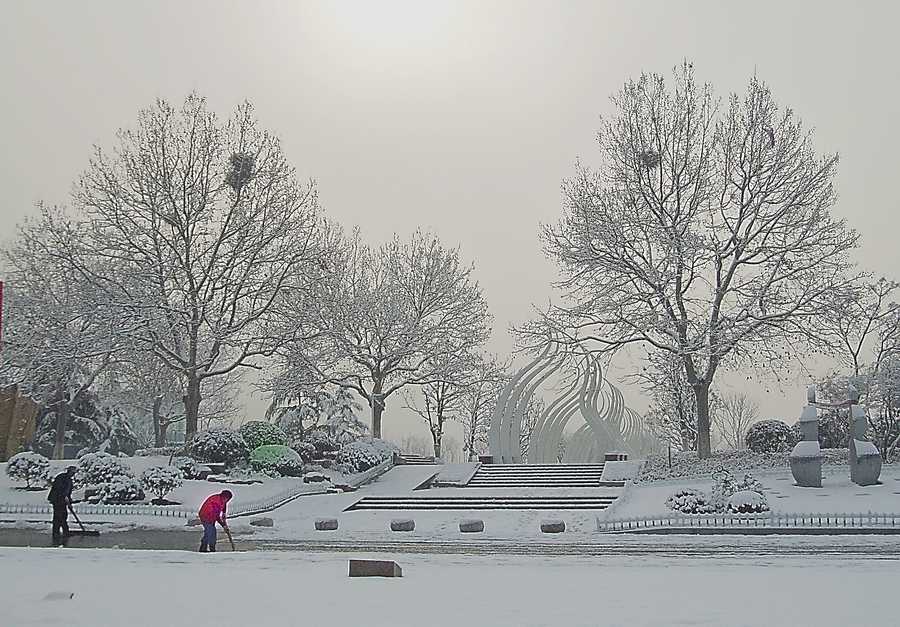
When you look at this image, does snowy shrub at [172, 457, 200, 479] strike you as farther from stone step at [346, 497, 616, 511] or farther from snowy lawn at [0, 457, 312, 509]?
stone step at [346, 497, 616, 511]

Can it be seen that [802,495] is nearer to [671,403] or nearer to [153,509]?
[153,509]

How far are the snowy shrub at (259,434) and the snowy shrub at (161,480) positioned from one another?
631cm

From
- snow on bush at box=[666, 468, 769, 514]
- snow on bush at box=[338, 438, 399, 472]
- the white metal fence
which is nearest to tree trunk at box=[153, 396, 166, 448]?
snow on bush at box=[338, 438, 399, 472]

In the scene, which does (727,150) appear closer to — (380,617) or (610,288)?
(610,288)

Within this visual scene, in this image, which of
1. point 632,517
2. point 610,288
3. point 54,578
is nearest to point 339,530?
point 632,517

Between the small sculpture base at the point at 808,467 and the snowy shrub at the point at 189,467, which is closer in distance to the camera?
the small sculpture base at the point at 808,467

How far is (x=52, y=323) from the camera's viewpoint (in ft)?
112

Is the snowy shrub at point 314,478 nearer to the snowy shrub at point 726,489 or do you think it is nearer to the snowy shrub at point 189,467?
the snowy shrub at point 189,467

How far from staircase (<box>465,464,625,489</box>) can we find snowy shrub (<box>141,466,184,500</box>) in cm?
999

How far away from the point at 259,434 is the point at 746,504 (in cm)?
1736

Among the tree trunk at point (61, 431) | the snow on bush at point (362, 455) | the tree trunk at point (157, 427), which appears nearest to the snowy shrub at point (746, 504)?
the snow on bush at point (362, 455)

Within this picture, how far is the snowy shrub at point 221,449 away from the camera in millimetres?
29031

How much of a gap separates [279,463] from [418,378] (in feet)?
48.3

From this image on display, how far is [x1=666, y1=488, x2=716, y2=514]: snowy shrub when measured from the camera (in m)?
19.3
